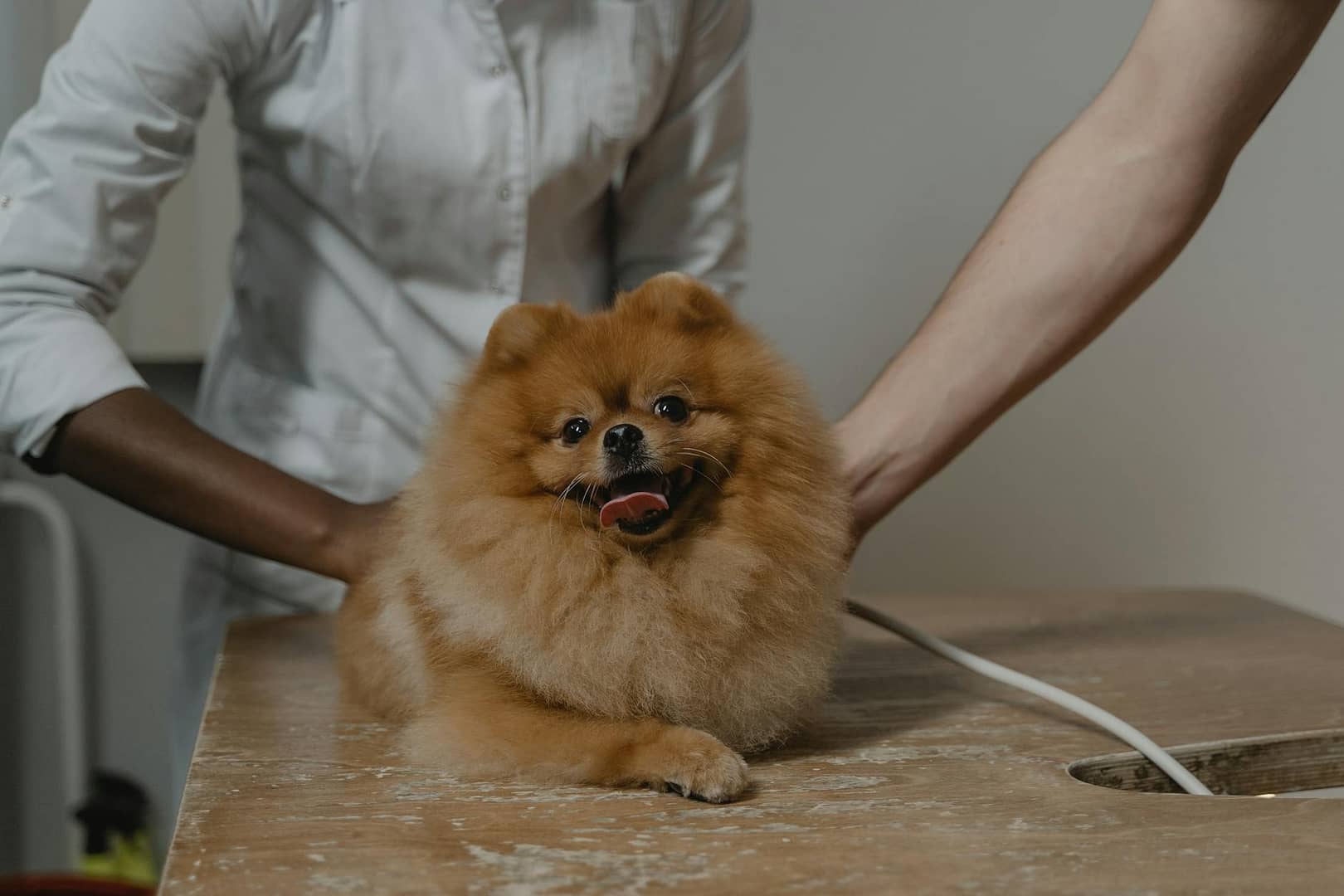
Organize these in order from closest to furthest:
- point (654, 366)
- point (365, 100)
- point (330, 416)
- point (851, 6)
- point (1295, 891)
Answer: point (1295, 891) < point (654, 366) < point (365, 100) < point (330, 416) < point (851, 6)

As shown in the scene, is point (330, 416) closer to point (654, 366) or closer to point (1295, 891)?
point (654, 366)

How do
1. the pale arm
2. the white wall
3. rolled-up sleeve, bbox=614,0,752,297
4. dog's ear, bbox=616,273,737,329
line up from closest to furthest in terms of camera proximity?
dog's ear, bbox=616,273,737,329, the pale arm, rolled-up sleeve, bbox=614,0,752,297, the white wall

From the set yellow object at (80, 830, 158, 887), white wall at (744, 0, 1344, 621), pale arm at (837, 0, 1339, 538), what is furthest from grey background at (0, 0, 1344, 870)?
pale arm at (837, 0, 1339, 538)

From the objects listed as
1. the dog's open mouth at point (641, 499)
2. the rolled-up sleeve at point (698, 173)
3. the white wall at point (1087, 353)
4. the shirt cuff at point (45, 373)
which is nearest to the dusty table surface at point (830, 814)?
the dog's open mouth at point (641, 499)

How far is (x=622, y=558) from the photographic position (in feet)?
2.93

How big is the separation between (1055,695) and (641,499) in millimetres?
449

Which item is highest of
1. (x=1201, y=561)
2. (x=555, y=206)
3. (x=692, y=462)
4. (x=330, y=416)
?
(x=692, y=462)

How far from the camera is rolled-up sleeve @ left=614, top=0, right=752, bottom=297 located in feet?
5.14

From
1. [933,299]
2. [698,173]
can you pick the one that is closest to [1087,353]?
[933,299]

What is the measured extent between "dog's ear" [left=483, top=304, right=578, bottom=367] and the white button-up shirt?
335mm

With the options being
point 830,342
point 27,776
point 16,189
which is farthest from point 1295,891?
point 27,776

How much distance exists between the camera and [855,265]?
225cm

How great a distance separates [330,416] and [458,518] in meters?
0.64

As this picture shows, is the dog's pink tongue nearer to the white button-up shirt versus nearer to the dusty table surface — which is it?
the dusty table surface
